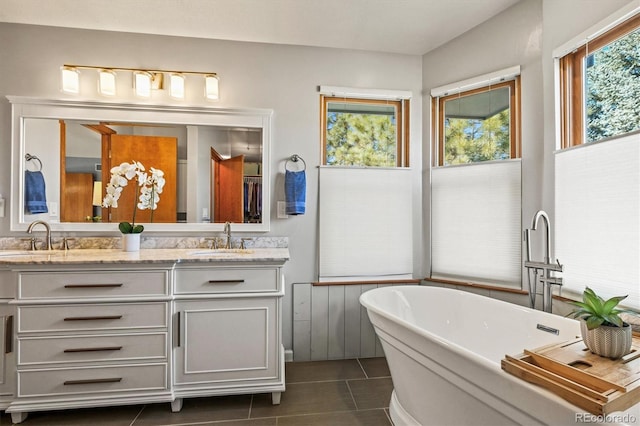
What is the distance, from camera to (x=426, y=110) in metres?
2.71

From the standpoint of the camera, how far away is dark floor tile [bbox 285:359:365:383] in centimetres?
228

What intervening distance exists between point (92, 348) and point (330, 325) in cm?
162

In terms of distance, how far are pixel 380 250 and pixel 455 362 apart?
144cm

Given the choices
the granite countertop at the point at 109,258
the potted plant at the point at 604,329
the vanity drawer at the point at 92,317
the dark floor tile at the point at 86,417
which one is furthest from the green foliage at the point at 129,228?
the potted plant at the point at 604,329

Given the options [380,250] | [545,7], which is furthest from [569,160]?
[380,250]

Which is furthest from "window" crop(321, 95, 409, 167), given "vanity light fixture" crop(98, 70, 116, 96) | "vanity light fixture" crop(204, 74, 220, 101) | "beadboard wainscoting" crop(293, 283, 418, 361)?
"vanity light fixture" crop(98, 70, 116, 96)

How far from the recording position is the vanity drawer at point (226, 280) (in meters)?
1.89

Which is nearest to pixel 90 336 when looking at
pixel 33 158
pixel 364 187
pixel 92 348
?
pixel 92 348

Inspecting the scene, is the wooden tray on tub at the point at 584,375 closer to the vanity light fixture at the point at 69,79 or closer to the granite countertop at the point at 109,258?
the granite countertop at the point at 109,258

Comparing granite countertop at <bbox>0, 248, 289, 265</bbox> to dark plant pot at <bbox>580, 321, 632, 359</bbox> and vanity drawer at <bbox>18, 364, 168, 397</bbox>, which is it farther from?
dark plant pot at <bbox>580, 321, 632, 359</bbox>

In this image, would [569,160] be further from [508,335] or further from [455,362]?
[455,362]

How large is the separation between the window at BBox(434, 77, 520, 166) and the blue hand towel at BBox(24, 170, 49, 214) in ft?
10.2

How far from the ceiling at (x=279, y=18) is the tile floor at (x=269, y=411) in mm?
2607

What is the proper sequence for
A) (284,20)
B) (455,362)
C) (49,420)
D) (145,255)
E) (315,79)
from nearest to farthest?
(455,362), (49,420), (145,255), (284,20), (315,79)
